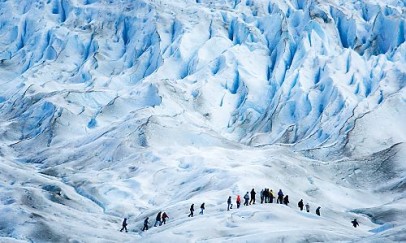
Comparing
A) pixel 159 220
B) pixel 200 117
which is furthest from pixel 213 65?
pixel 159 220

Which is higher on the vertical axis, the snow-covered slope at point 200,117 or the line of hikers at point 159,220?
the snow-covered slope at point 200,117

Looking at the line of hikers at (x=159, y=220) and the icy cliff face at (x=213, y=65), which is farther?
the icy cliff face at (x=213, y=65)

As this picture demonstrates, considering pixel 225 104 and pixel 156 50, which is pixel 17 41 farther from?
pixel 225 104

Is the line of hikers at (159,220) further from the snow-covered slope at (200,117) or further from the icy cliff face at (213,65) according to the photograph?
the icy cliff face at (213,65)

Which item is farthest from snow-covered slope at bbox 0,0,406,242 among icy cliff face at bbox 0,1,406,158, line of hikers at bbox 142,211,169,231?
line of hikers at bbox 142,211,169,231

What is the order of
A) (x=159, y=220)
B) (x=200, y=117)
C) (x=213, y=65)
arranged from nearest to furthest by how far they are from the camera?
(x=159, y=220) < (x=200, y=117) < (x=213, y=65)

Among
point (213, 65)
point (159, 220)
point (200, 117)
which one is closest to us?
point (159, 220)

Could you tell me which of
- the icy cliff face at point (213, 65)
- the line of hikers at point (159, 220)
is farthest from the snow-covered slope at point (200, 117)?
the line of hikers at point (159, 220)

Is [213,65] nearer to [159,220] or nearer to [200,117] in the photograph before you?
[200,117]

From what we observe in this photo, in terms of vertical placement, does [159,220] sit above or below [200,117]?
below
